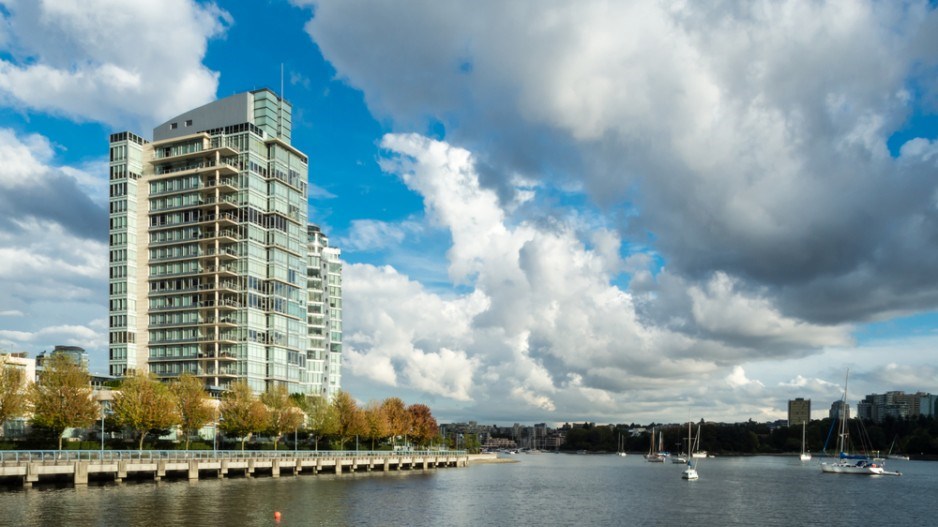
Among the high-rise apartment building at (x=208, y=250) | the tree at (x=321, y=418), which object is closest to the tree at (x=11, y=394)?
the tree at (x=321, y=418)

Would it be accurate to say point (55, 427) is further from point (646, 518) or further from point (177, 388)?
point (646, 518)

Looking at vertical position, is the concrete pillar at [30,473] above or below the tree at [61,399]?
below

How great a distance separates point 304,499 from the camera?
95188 mm

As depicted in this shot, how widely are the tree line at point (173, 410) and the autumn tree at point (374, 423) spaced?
21 centimetres

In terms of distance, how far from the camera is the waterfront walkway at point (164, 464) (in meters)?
94.8

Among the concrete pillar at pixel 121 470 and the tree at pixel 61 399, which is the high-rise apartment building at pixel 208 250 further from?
the concrete pillar at pixel 121 470

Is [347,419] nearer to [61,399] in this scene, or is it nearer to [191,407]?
[191,407]

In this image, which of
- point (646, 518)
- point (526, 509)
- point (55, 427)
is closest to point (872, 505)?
point (646, 518)

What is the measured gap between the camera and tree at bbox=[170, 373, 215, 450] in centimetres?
13550

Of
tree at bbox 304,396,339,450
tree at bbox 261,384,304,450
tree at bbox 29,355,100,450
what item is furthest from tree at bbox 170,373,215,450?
tree at bbox 304,396,339,450

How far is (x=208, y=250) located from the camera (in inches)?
7367

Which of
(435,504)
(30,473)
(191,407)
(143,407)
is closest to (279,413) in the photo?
(191,407)

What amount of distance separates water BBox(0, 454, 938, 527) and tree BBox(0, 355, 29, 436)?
15813 millimetres

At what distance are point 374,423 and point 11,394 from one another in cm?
9039
